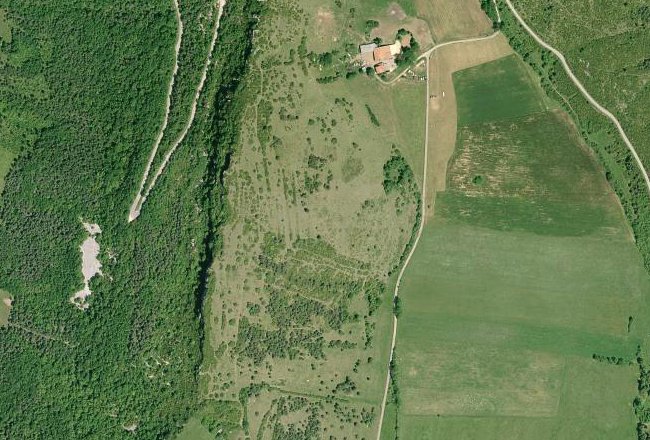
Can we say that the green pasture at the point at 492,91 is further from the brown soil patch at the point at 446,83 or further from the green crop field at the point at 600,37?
the green crop field at the point at 600,37

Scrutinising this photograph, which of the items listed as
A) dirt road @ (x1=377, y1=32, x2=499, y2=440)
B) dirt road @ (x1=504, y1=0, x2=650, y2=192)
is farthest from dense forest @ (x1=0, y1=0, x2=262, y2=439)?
dirt road @ (x1=504, y1=0, x2=650, y2=192)

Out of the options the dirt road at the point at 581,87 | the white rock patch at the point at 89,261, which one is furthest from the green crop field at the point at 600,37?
the white rock patch at the point at 89,261

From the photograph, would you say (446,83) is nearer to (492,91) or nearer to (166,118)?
(492,91)

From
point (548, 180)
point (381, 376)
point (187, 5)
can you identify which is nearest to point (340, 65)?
point (187, 5)

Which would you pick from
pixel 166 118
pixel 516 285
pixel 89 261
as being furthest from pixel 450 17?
pixel 89 261

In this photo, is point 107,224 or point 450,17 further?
point 450,17
